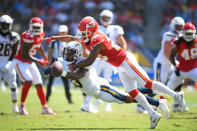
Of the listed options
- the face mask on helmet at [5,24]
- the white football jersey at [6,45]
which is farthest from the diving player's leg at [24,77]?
the face mask on helmet at [5,24]

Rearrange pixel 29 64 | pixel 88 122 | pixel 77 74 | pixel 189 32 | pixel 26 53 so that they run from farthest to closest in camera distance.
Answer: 1. pixel 29 64
2. pixel 26 53
3. pixel 189 32
4. pixel 88 122
5. pixel 77 74

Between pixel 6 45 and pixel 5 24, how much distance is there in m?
0.51

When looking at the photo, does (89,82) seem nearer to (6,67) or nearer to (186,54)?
(6,67)

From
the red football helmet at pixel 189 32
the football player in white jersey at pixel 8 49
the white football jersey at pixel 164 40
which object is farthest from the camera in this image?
the white football jersey at pixel 164 40

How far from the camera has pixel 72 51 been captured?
6.81 metres

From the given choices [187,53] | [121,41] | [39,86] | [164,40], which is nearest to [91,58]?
[39,86]

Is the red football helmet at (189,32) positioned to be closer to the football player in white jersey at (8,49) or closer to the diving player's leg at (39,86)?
the diving player's leg at (39,86)

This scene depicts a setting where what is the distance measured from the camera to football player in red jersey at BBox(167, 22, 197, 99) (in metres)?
8.76

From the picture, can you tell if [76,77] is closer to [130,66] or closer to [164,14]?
[130,66]

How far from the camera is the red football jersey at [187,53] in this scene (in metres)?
8.84

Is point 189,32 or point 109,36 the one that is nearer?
point 189,32

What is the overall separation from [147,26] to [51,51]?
36.5 ft

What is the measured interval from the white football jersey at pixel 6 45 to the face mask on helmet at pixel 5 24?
122mm

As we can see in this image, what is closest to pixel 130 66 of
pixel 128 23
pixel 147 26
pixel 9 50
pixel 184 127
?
pixel 184 127
